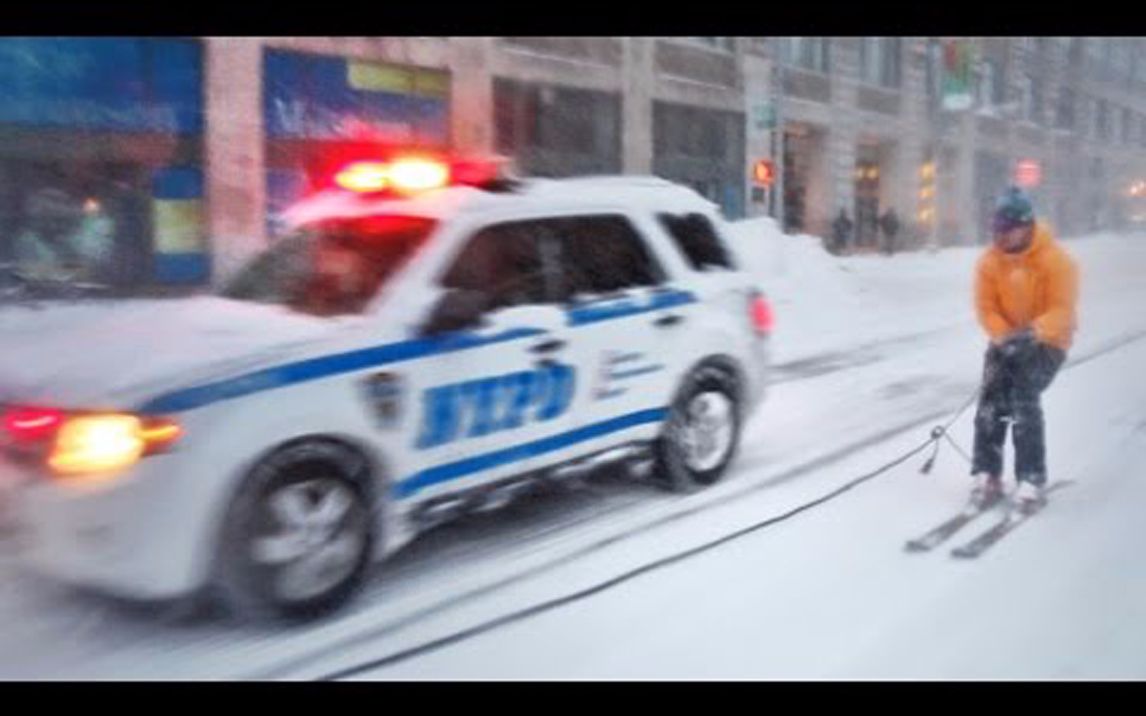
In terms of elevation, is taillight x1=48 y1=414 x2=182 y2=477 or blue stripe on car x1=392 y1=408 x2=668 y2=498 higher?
taillight x1=48 y1=414 x2=182 y2=477

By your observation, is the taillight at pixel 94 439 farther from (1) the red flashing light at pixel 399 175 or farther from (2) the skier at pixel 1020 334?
(2) the skier at pixel 1020 334

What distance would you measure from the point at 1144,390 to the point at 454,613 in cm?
455

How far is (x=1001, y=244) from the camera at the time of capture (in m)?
4.54

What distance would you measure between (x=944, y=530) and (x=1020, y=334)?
3.32 feet

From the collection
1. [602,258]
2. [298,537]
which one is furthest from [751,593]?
[602,258]

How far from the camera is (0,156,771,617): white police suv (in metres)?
3.16

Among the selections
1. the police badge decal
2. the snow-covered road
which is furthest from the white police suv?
the snow-covered road

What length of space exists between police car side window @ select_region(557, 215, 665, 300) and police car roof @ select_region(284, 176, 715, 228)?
0.09m

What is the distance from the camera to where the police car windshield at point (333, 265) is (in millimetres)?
3904

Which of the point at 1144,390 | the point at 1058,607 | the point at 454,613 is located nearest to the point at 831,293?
the point at 1144,390

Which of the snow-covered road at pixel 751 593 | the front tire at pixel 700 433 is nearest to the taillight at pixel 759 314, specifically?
the front tire at pixel 700 433

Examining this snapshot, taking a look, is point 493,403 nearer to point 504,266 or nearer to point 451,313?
point 451,313

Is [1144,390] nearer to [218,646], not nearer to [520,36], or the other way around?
[520,36]

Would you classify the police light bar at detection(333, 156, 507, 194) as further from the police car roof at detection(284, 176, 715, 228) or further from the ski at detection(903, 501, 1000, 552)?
the ski at detection(903, 501, 1000, 552)
